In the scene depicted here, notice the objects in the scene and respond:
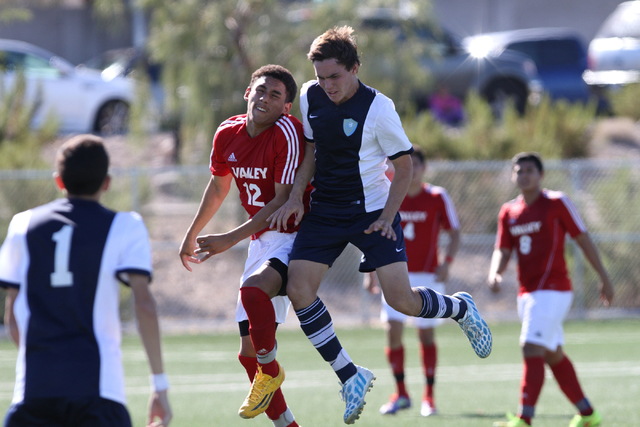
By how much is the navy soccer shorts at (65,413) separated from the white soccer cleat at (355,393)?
177 cm

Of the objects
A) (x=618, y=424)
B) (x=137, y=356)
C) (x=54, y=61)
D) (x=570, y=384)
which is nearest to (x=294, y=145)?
(x=570, y=384)

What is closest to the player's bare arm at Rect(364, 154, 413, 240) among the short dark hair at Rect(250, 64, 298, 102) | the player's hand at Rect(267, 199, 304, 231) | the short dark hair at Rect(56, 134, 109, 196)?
the player's hand at Rect(267, 199, 304, 231)

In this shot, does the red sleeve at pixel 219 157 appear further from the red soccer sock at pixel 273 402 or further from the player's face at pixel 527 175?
the player's face at pixel 527 175

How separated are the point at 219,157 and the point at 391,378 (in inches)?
202

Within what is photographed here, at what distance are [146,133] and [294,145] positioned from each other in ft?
41.0

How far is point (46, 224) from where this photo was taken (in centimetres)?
323

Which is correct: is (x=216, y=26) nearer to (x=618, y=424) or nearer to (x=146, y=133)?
(x=146, y=133)

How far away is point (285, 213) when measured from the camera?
4.59 metres

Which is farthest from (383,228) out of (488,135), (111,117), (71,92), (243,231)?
(111,117)

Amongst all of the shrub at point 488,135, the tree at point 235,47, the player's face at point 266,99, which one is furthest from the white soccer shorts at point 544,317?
the shrub at point 488,135

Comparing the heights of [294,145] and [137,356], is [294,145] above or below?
above

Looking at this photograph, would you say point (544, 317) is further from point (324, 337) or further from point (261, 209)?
point (261, 209)

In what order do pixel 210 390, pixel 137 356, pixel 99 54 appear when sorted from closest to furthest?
pixel 210 390 → pixel 137 356 → pixel 99 54

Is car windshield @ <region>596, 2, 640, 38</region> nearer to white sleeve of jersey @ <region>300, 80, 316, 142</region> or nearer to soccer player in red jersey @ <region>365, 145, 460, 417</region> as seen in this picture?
soccer player in red jersey @ <region>365, 145, 460, 417</region>
